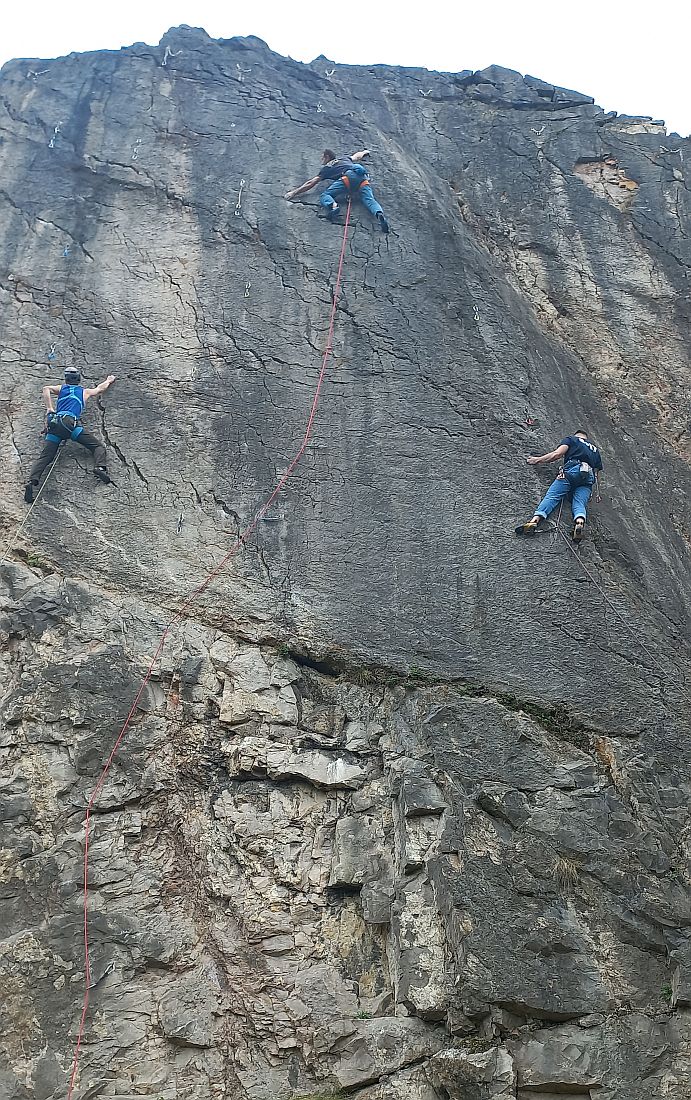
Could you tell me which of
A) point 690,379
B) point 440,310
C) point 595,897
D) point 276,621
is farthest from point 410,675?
point 690,379

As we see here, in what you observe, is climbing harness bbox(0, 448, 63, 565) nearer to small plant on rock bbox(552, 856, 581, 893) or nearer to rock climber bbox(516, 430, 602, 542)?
rock climber bbox(516, 430, 602, 542)

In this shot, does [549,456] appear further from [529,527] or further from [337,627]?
[337,627]

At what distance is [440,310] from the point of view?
9359mm

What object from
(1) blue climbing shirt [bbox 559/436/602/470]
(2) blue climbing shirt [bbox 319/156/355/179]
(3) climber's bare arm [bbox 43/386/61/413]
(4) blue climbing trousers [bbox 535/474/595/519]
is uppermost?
(2) blue climbing shirt [bbox 319/156/355/179]

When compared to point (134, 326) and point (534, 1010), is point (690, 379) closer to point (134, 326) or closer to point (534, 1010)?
point (134, 326)

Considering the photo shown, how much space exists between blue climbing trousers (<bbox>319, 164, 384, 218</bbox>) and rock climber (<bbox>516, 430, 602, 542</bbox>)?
373 cm

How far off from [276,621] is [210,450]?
72.3 inches

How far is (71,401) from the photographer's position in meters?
7.99

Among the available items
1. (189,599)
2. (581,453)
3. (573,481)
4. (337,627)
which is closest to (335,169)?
(581,453)

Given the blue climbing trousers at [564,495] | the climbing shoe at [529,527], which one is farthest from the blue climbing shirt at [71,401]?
the blue climbing trousers at [564,495]

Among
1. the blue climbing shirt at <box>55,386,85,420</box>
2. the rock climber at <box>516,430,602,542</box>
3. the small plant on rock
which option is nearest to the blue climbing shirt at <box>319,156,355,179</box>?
the blue climbing shirt at <box>55,386,85,420</box>


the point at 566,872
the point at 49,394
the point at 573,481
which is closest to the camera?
the point at 566,872

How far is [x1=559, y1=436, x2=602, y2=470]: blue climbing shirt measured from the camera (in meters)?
7.92

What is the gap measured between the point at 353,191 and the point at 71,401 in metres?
4.15
